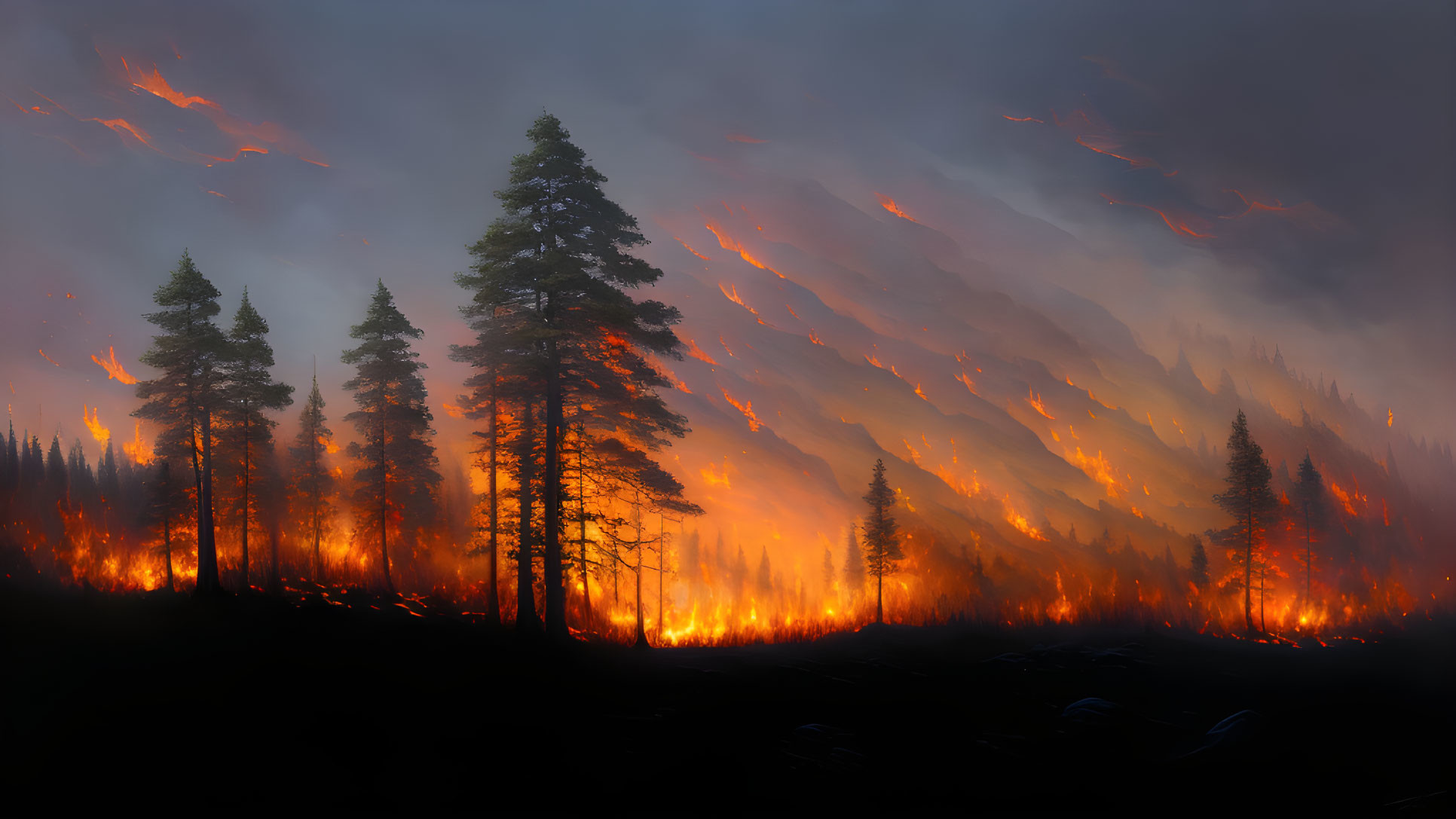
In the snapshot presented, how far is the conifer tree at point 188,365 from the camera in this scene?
25328mm

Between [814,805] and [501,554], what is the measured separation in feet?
66.2

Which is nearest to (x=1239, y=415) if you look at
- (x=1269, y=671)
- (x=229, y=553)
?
(x=1269, y=671)

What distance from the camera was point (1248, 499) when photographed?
4466 centimetres

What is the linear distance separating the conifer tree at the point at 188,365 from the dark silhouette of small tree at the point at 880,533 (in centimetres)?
3522

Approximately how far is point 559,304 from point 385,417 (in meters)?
15.6

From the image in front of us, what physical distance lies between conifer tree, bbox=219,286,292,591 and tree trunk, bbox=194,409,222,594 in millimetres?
1522

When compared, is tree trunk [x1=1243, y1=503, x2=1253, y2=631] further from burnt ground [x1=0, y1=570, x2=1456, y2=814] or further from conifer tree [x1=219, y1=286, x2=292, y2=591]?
conifer tree [x1=219, y1=286, x2=292, y2=591]

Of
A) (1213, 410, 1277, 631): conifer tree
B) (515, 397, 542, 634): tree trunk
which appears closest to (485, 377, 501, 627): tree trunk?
(515, 397, 542, 634): tree trunk

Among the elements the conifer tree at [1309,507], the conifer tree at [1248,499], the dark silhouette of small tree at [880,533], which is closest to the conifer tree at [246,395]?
the dark silhouette of small tree at [880,533]

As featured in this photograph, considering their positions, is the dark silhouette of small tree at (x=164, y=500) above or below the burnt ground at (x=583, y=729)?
above

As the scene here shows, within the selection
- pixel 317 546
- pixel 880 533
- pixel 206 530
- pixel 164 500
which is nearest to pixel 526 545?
pixel 206 530

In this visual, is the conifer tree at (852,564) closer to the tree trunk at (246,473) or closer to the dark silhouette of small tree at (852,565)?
the dark silhouette of small tree at (852,565)

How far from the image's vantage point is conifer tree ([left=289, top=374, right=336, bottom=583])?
38062mm

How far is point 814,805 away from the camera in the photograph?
31.2 feet
